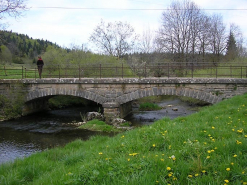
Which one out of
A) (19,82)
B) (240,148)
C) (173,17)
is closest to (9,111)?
(19,82)

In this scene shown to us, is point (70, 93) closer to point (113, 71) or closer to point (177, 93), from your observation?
point (113, 71)

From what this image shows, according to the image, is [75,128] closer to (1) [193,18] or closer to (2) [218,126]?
(2) [218,126]

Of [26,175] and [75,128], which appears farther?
[75,128]

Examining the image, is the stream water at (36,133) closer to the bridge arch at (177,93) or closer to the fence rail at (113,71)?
the bridge arch at (177,93)

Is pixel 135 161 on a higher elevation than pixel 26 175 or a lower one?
higher

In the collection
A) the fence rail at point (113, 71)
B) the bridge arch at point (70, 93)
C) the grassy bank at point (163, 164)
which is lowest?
the grassy bank at point (163, 164)

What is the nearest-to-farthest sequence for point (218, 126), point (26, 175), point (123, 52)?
point (26, 175)
point (218, 126)
point (123, 52)

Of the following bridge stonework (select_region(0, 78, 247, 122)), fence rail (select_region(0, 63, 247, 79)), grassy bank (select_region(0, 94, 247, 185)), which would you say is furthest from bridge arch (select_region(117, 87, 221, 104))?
grassy bank (select_region(0, 94, 247, 185))

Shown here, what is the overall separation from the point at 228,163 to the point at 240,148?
678mm

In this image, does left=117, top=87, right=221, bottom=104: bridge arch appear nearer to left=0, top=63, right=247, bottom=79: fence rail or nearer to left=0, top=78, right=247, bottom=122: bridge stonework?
left=0, top=78, right=247, bottom=122: bridge stonework

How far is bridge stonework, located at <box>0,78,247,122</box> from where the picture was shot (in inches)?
531

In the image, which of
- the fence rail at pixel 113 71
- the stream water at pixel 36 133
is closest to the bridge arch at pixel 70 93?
the fence rail at pixel 113 71

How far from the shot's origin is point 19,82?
16359 millimetres

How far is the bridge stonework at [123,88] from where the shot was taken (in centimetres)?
1348
